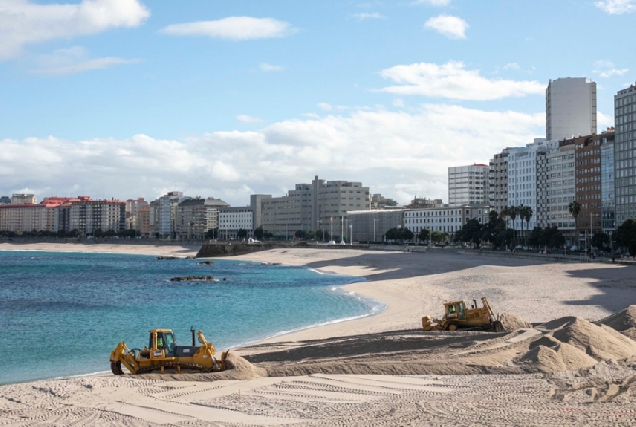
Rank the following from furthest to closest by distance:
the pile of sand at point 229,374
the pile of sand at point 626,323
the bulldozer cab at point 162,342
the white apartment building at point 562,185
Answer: the white apartment building at point 562,185
the pile of sand at point 626,323
the bulldozer cab at point 162,342
the pile of sand at point 229,374

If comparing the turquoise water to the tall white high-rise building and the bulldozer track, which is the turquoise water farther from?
the tall white high-rise building

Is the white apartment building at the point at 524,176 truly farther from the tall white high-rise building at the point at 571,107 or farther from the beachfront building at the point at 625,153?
the beachfront building at the point at 625,153

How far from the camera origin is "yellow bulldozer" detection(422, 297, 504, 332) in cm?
3064

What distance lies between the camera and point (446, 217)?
181 meters

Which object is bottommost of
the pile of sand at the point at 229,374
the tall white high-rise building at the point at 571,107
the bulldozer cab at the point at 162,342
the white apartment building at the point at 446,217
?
the pile of sand at the point at 229,374

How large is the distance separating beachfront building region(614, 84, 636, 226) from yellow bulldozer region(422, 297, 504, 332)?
3711 inches

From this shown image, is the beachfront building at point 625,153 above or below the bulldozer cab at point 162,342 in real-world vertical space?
above

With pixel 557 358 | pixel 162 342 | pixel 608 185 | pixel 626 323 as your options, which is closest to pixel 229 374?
pixel 162 342

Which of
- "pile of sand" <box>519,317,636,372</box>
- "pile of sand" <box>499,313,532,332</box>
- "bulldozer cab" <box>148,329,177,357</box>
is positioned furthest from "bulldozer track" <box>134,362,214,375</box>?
"pile of sand" <box>499,313,532,332</box>

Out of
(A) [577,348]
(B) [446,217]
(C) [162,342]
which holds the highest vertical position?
(B) [446,217]

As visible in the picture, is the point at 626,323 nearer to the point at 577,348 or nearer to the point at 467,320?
the point at 577,348

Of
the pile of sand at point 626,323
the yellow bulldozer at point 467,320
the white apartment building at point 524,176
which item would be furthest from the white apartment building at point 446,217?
the pile of sand at point 626,323

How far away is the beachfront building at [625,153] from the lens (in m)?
116

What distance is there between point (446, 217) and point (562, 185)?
41.2 metres
